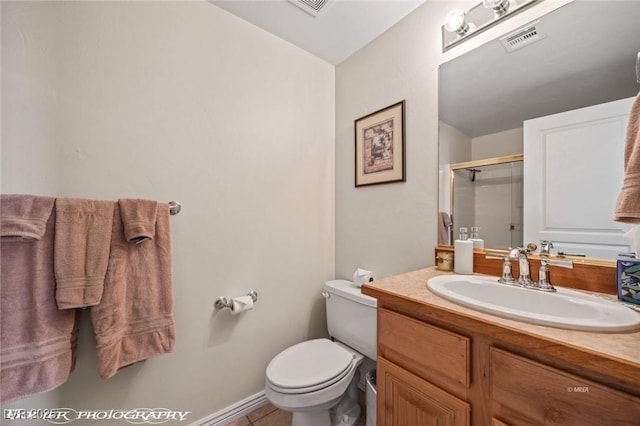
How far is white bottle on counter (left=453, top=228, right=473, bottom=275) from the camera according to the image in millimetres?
1010

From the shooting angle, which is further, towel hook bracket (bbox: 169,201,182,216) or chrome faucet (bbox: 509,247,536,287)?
towel hook bracket (bbox: 169,201,182,216)

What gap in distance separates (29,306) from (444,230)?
1.67 metres

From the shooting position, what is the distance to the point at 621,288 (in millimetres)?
671

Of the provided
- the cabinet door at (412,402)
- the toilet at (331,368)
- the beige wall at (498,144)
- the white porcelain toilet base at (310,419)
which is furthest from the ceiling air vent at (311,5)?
the white porcelain toilet base at (310,419)

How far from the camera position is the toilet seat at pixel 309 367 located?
1.02 meters

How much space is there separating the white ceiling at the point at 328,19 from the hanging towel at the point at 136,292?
1.19 m

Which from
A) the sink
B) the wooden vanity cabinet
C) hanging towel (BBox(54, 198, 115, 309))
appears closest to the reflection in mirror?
the sink

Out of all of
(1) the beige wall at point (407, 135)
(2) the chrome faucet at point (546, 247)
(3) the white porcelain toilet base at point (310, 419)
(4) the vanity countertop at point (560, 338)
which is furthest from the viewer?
(1) the beige wall at point (407, 135)

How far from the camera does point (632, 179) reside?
1.97 ft

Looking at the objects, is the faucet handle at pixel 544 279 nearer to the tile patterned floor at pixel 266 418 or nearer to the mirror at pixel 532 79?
the mirror at pixel 532 79

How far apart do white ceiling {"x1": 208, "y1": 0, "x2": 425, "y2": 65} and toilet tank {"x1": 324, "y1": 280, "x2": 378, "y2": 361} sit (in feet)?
5.12

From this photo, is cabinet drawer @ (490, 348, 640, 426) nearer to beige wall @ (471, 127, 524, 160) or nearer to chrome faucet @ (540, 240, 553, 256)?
chrome faucet @ (540, 240, 553, 256)

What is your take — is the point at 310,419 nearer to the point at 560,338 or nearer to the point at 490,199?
the point at 560,338

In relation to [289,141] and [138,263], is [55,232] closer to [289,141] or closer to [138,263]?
[138,263]
